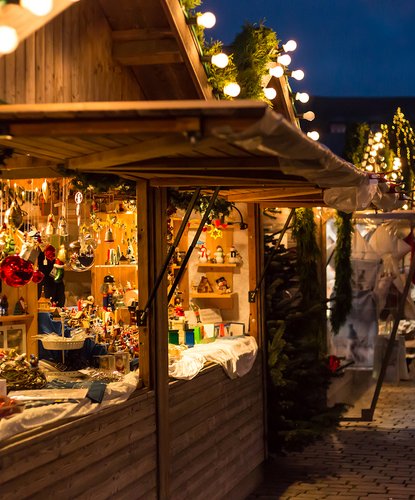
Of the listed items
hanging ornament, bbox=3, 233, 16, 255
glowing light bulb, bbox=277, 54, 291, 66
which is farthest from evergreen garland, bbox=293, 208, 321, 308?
hanging ornament, bbox=3, 233, 16, 255

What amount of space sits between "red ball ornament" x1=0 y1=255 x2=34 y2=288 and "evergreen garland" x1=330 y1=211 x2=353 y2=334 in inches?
228

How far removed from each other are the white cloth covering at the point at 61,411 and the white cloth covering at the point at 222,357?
31.8 inches

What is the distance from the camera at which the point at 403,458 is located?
29.7ft

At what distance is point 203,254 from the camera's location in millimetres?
9195

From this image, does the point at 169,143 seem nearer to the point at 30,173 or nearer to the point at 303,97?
the point at 30,173

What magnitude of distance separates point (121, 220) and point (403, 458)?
3893mm

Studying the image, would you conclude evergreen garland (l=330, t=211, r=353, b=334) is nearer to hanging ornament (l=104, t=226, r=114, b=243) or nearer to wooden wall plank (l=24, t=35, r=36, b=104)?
hanging ornament (l=104, t=226, r=114, b=243)

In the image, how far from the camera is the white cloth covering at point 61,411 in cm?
452

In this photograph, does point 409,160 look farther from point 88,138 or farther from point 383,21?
point 383,21

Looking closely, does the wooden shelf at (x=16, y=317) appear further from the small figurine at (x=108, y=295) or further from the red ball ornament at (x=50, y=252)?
the red ball ornament at (x=50, y=252)

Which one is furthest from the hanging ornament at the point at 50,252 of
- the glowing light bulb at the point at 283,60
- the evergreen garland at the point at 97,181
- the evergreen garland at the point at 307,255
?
the evergreen garland at the point at 307,255

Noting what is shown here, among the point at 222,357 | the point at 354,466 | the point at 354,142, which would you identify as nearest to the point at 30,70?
the point at 222,357

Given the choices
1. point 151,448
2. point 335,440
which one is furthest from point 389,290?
point 151,448

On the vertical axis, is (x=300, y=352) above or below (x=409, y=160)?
below
